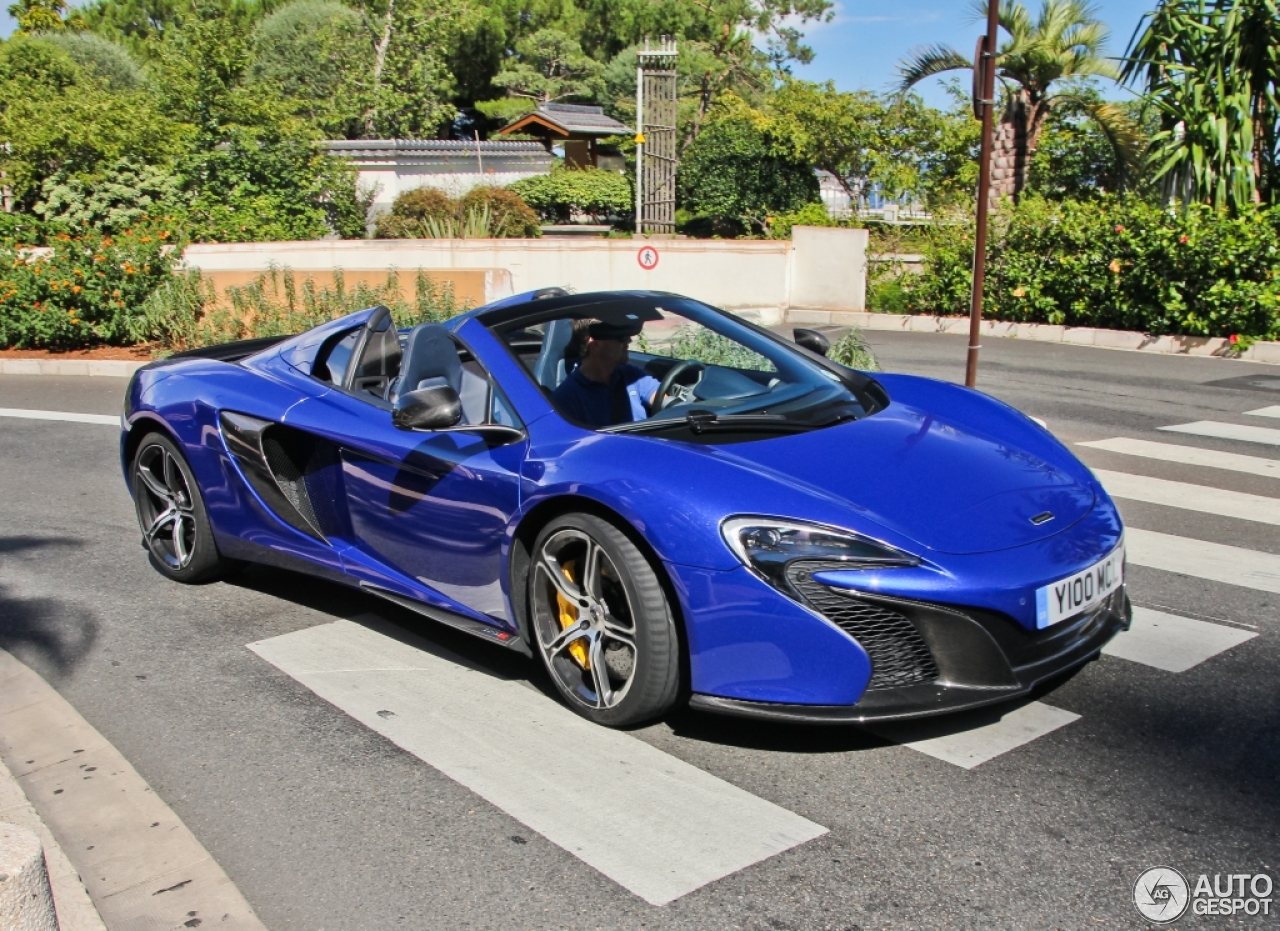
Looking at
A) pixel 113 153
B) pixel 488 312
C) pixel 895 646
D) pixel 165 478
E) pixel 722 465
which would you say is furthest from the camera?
pixel 113 153

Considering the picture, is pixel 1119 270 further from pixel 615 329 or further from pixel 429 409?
pixel 429 409

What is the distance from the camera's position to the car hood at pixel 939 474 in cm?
359

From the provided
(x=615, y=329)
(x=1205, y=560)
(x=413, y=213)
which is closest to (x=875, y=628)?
(x=615, y=329)

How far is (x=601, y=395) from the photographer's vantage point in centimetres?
439

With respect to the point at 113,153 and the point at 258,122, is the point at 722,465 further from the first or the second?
the point at 258,122

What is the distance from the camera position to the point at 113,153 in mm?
21125

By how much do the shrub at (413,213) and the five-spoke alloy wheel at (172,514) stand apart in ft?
60.0

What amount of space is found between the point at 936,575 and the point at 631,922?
1.24 meters

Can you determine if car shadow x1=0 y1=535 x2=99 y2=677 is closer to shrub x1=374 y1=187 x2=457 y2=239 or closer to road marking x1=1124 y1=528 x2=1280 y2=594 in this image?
road marking x1=1124 y1=528 x2=1280 y2=594

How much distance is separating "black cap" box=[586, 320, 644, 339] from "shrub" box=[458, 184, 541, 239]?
19777 mm

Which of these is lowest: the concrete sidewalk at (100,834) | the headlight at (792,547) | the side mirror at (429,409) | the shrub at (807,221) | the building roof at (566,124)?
the concrete sidewalk at (100,834)

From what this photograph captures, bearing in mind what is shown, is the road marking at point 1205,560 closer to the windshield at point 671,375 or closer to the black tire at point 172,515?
the windshield at point 671,375

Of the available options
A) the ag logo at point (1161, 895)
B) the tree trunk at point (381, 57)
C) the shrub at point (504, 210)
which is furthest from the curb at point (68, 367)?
the tree trunk at point (381, 57)

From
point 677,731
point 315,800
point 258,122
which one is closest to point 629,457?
point 677,731
